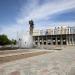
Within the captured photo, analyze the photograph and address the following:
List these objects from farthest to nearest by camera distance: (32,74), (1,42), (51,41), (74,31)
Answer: (51,41) < (74,31) < (1,42) < (32,74)

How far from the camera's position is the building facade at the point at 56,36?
138 meters

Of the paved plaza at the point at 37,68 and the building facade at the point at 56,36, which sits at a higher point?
the building facade at the point at 56,36

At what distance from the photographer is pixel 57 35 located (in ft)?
477

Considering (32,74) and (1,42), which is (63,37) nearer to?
(1,42)

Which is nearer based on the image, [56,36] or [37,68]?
[37,68]

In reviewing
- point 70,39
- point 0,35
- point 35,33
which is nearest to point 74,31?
Result: point 70,39

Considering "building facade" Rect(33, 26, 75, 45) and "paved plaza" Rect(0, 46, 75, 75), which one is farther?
"building facade" Rect(33, 26, 75, 45)

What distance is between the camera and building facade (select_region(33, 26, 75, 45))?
138 metres

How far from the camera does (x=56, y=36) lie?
145250 mm

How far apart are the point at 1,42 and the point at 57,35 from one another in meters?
42.7

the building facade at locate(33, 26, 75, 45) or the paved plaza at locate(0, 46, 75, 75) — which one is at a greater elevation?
the building facade at locate(33, 26, 75, 45)

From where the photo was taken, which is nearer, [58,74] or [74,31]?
[58,74]

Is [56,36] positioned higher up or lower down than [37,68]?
higher up

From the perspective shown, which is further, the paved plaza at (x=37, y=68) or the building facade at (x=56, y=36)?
the building facade at (x=56, y=36)
